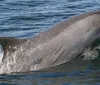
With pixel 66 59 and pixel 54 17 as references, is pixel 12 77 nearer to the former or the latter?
pixel 66 59

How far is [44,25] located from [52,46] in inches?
184

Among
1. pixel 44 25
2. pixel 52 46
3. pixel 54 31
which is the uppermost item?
pixel 54 31

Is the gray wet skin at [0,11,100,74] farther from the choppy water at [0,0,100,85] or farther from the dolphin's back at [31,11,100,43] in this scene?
the choppy water at [0,0,100,85]

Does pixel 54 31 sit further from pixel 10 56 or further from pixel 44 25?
pixel 44 25

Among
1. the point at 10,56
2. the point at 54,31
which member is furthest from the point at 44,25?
the point at 10,56

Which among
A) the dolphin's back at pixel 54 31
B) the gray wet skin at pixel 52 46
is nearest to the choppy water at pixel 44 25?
the gray wet skin at pixel 52 46

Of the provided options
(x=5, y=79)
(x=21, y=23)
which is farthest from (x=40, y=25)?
(x=5, y=79)

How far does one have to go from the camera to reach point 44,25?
1606 cm

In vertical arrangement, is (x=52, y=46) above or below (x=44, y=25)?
above

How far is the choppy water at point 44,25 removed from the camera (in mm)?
10453

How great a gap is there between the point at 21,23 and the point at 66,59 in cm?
575

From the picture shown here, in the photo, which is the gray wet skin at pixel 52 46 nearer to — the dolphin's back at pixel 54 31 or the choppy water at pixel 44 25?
the dolphin's back at pixel 54 31

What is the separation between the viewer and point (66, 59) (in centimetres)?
1167

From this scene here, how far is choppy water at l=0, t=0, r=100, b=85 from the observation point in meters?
10.5
